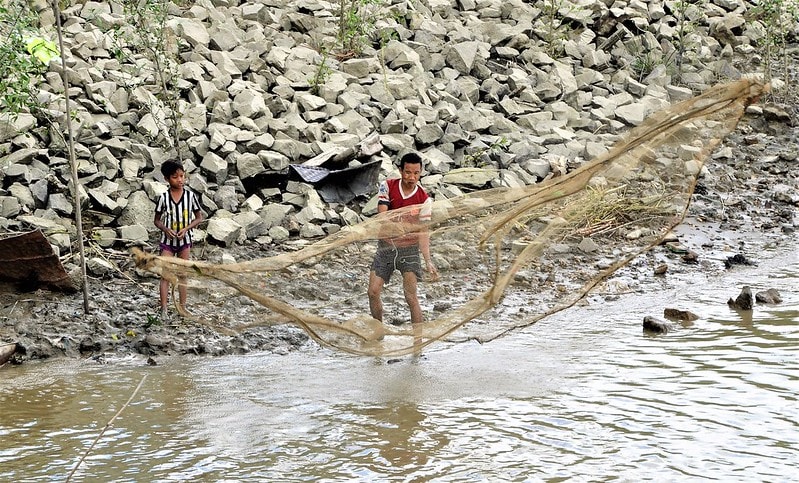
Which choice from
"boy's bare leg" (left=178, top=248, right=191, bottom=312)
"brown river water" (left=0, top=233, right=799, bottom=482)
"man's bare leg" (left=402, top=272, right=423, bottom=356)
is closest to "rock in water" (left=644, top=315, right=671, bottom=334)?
"brown river water" (left=0, top=233, right=799, bottom=482)

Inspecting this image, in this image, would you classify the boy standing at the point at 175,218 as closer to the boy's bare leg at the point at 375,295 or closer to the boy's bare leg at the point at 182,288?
the boy's bare leg at the point at 182,288

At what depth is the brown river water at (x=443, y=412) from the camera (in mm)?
4406

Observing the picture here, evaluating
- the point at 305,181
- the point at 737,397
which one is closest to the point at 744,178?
the point at 305,181

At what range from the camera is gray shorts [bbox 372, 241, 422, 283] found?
543cm

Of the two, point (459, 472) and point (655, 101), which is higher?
point (655, 101)

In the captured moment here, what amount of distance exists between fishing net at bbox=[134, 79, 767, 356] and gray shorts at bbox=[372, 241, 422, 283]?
63mm

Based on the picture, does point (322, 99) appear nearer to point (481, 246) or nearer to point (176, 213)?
point (176, 213)

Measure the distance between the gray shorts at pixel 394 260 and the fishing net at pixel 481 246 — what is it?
63 millimetres

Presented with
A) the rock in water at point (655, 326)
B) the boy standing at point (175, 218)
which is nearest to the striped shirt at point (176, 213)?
the boy standing at point (175, 218)

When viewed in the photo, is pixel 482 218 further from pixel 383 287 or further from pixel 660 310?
pixel 660 310

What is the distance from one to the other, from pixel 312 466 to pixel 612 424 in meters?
1.59

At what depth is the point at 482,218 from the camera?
5.20 m

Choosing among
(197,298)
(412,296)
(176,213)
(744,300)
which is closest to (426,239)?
(412,296)

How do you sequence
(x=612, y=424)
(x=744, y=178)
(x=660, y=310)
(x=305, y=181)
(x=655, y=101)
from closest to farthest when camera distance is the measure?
1. (x=612, y=424)
2. (x=660, y=310)
3. (x=305, y=181)
4. (x=744, y=178)
5. (x=655, y=101)
